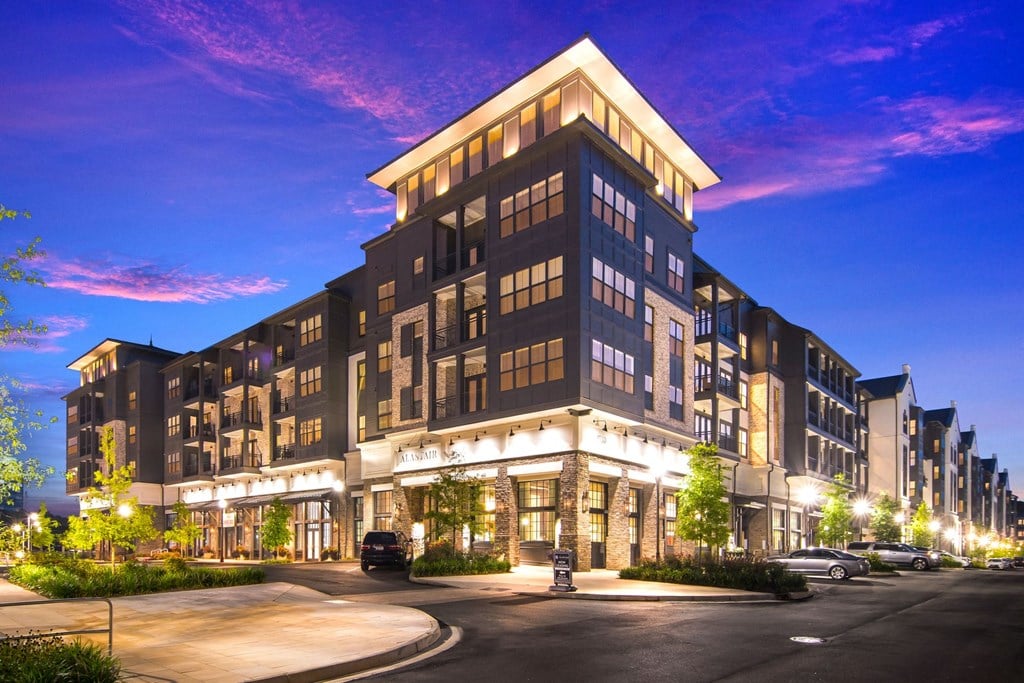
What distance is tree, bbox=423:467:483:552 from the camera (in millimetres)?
36219

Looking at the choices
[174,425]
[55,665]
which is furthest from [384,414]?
Result: [55,665]

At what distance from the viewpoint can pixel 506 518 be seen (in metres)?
37.3

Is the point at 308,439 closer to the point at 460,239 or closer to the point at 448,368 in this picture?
the point at 448,368

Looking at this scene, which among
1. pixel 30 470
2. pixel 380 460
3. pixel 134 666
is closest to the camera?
pixel 134 666

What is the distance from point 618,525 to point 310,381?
2712 cm

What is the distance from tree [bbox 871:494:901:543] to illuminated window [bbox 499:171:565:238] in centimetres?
4410

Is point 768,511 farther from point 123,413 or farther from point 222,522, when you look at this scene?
point 123,413

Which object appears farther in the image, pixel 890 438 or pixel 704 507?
pixel 890 438

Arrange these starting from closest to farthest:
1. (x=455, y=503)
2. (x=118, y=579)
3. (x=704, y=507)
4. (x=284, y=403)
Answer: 1. (x=118, y=579)
2. (x=704, y=507)
3. (x=455, y=503)
4. (x=284, y=403)

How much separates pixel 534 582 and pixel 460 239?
1929 centimetres

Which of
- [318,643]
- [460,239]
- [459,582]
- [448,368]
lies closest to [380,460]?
[448,368]

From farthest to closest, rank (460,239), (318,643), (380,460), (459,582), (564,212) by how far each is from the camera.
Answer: (380,460) < (460,239) < (564,212) < (459,582) < (318,643)

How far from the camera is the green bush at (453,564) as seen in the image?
31.7 meters

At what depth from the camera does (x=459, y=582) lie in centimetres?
2859
